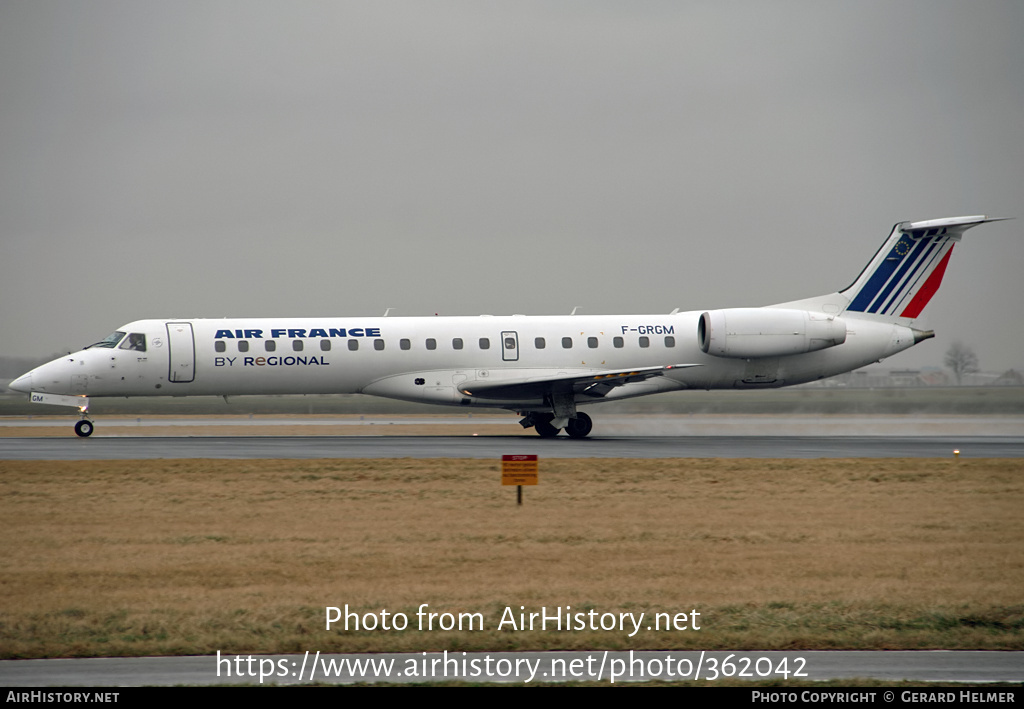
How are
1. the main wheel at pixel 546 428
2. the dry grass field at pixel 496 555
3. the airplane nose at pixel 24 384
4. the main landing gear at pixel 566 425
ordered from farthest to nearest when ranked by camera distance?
the main wheel at pixel 546 428, the main landing gear at pixel 566 425, the airplane nose at pixel 24 384, the dry grass field at pixel 496 555

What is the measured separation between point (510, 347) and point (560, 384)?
260 centimetres

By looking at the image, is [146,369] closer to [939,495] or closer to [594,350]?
[594,350]

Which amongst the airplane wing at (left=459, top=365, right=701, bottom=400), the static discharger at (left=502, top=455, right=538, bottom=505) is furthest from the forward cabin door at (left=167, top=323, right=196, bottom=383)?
the static discharger at (left=502, top=455, right=538, bottom=505)

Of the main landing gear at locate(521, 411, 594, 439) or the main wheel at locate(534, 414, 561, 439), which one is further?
the main wheel at locate(534, 414, 561, 439)

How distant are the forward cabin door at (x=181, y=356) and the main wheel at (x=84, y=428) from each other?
11.4 feet

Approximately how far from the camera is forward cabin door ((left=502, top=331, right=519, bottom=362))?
3419cm

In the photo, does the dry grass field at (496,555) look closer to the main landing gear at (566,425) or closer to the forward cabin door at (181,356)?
the forward cabin door at (181,356)

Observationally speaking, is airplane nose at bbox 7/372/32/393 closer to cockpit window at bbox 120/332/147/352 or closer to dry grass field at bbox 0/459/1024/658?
cockpit window at bbox 120/332/147/352

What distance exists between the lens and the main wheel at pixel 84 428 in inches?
1334

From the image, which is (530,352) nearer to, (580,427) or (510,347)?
(510,347)

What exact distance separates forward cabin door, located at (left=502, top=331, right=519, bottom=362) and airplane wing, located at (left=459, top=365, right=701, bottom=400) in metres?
0.96

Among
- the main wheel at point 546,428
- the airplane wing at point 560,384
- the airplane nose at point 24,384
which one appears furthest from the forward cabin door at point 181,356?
the main wheel at point 546,428
